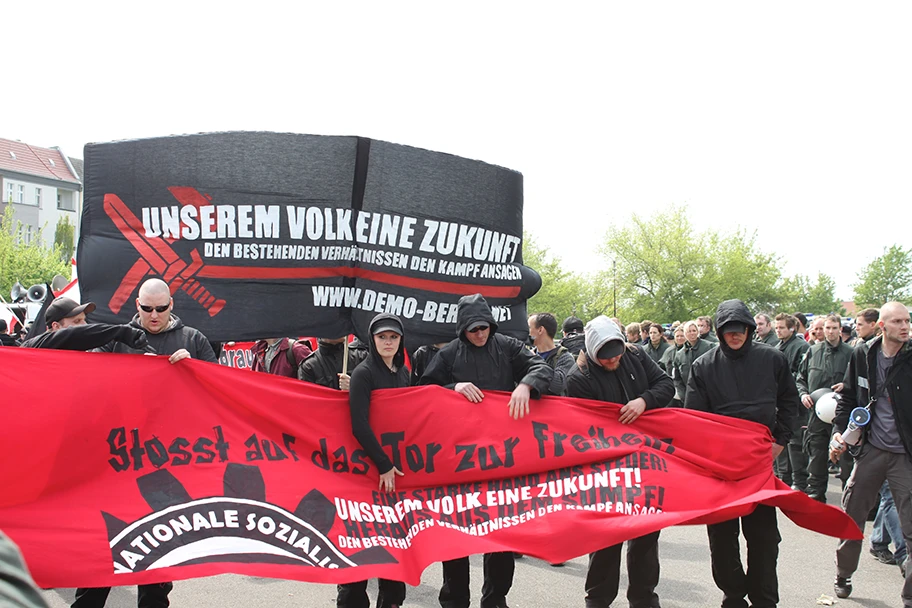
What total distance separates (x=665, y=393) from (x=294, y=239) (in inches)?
107

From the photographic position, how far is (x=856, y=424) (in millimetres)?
5652

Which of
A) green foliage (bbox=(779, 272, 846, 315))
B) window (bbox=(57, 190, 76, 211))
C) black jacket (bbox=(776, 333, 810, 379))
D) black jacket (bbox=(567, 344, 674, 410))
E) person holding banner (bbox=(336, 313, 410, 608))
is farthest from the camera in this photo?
green foliage (bbox=(779, 272, 846, 315))

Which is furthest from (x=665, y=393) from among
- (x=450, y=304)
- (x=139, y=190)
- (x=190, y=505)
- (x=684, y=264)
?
(x=684, y=264)

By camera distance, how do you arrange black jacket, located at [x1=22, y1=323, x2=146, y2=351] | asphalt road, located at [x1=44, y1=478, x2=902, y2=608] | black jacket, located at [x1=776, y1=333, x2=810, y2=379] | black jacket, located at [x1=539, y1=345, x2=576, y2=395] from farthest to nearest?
black jacket, located at [x1=776, y1=333, x2=810, y2=379] < black jacket, located at [x1=539, y1=345, x2=576, y2=395] < asphalt road, located at [x1=44, y1=478, x2=902, y2=608] < black jacket, located at [x1=22, y1=323, x2=146, y2=351]

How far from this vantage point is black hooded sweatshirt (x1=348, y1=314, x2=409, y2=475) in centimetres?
471

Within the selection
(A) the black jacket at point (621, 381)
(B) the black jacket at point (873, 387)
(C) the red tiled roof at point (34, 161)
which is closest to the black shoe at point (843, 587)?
(B) the black jacket at point (873, 387)

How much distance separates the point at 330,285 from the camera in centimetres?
546

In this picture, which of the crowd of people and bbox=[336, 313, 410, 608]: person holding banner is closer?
bbox=[336, 313, 410, 608]: person holding banner

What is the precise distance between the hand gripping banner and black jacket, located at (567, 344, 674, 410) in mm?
1035

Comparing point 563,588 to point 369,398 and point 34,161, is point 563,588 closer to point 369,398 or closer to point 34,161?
point 369,398

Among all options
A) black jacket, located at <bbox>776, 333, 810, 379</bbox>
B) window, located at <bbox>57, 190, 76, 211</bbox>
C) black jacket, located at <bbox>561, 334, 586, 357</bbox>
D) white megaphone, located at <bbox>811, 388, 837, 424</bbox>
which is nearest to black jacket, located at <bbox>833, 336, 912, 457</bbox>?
white megaphone, located at <bbox>811, 388, 837, 424</bbox>

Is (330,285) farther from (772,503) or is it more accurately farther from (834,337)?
(834,337)

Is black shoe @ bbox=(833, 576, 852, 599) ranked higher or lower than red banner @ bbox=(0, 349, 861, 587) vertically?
lower

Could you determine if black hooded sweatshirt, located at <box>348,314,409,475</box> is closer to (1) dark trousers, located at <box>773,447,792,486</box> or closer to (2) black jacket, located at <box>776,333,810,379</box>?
(2) black jacket, located at <box>776,333,810,379</box>
